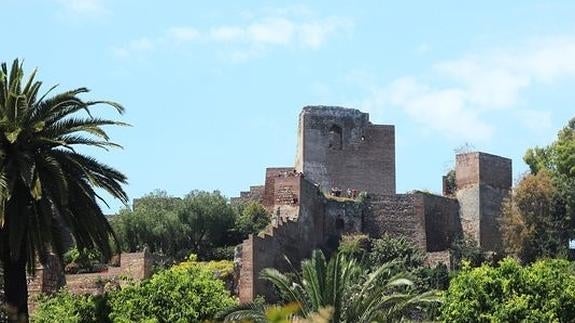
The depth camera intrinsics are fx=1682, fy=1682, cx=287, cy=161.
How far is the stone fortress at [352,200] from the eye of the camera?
226 ft

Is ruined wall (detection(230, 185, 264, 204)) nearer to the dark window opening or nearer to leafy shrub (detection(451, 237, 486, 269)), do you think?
the dark window opening

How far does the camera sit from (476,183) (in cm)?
7788

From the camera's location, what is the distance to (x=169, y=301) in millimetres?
41344

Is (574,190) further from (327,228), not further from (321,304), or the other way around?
(321,304)

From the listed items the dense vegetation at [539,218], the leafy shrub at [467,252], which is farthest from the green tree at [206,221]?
the dense vegetation at [539,218]

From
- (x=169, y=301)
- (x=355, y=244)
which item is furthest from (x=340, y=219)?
(x=169, y=301)

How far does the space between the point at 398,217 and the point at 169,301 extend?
120 feet

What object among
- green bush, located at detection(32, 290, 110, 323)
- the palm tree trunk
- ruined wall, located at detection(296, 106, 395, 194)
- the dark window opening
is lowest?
green bush, located at detection(32, 290, 110, 323)

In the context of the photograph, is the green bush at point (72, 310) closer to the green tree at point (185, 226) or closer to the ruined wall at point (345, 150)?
the green tree at point (185, 226)

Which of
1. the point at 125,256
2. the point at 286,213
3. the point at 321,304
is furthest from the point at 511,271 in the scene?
the point at 286,213

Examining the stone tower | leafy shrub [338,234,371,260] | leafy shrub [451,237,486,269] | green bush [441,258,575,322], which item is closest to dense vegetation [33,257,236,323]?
green bush [441,258,575,322]

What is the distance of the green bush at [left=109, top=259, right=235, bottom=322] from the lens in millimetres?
40688

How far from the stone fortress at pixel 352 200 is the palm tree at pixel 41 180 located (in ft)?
89.1

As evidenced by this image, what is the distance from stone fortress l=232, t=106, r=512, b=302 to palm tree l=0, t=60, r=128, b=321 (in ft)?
89.1
